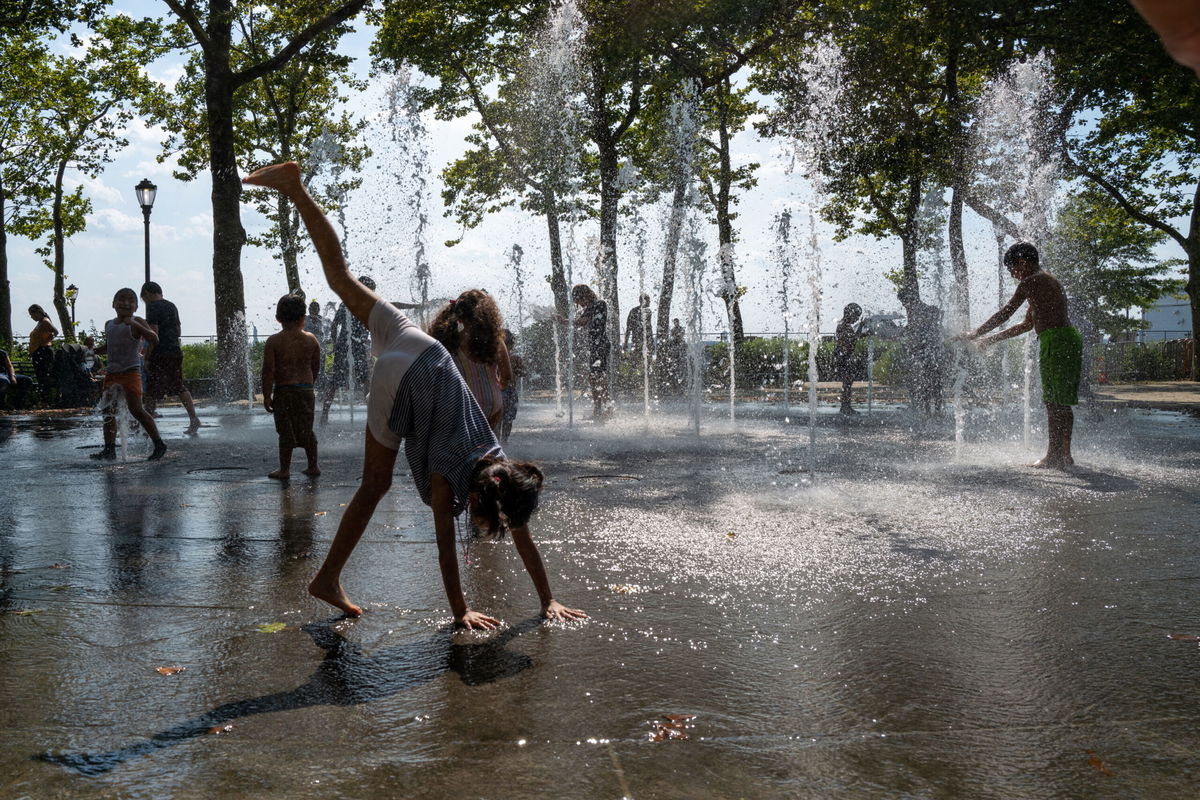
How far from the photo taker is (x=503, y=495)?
355 centimetres

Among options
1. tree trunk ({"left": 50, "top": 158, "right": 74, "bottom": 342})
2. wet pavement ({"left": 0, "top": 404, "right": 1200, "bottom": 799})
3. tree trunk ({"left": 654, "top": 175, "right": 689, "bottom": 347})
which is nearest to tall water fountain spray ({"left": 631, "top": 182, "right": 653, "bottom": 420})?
tree trunk ({"left": 654, "top": 175, "right": 689, "bottom": 347})

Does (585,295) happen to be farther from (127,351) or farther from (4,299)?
(4,299)

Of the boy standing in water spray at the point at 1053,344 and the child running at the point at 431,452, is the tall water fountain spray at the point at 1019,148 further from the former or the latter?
the child running at the point at 431,452

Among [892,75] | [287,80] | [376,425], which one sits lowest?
[376,425]

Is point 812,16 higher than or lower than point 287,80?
lower

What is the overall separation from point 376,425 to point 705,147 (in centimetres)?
2783

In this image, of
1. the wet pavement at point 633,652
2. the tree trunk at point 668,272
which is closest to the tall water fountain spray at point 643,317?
the tree trunk at point 668,272

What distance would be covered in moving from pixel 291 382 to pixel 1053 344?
639cm

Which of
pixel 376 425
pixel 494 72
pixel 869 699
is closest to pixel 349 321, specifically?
pixel 376 425

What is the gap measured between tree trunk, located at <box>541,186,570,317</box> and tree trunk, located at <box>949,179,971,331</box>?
31.5ft

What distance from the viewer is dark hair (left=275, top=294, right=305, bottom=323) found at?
315 inches

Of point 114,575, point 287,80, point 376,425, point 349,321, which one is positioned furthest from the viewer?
point 287,80

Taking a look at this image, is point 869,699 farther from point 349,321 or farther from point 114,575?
point 349,321

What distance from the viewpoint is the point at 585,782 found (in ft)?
8.00
